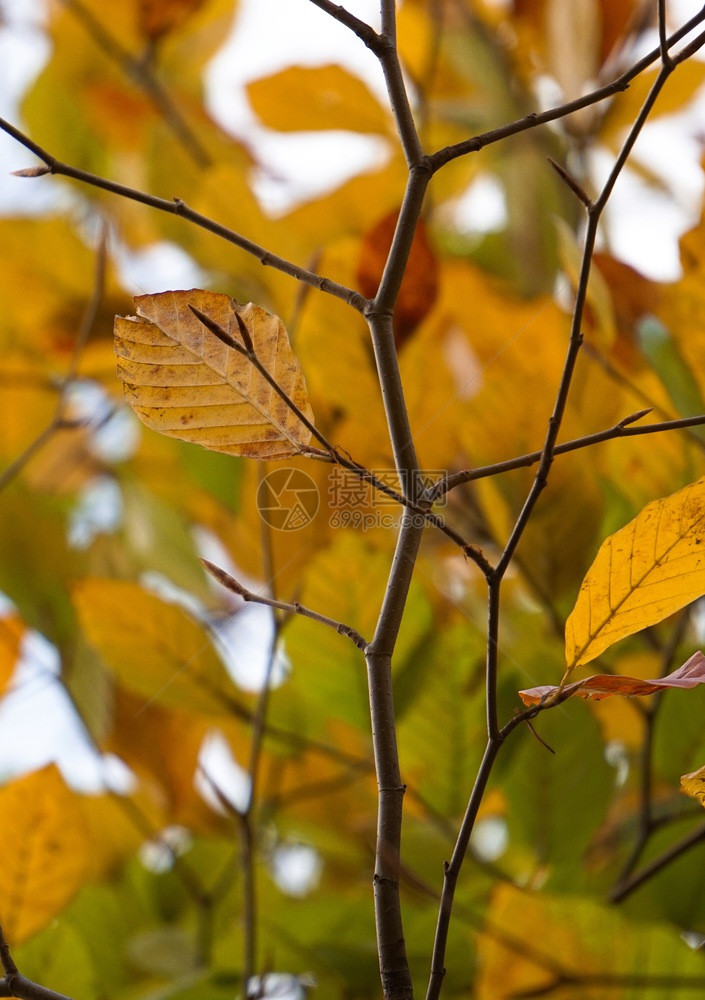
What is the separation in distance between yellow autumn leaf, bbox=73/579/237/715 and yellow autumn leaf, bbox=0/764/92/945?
73 mm

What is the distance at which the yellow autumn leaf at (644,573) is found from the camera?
0.22m

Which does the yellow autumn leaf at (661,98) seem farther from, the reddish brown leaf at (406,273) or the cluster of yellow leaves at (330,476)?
the reddish brown leaf at (406,273)

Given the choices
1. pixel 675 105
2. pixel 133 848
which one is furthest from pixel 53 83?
pixel 133 848

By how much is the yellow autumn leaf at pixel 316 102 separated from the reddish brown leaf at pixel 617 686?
0.48 meters

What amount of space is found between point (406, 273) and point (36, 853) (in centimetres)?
28

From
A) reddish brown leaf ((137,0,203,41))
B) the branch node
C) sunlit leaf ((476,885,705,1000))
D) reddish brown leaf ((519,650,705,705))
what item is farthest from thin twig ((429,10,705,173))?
reddish brown leaf ((137,0,203,41))

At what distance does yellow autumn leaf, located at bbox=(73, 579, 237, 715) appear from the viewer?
16.3 inches

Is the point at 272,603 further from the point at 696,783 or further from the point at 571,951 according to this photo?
the point at 571,951

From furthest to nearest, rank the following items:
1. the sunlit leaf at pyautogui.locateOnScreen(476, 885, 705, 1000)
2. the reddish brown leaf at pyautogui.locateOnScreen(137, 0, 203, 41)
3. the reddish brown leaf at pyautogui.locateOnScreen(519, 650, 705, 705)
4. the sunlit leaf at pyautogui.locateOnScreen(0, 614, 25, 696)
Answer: the reddish brown leaf at pyautogui.locateOnScreen(137, 0, 203, 41) < the sunlit leaf at pyautogui.locateOnScreen(0, 614, 25, 696) < the sunlit leaf at pyautogui.locateOnScreen(476, 885, 705, 1000) < the reddish brown leaf at pyautogui.locateOnScreen(519, 650, 705, 705)

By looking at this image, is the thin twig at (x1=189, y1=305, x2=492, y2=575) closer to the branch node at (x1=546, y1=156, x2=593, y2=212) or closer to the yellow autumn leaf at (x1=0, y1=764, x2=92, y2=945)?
the branch node at (x1=546, y1=156, x2=593, y2=212)

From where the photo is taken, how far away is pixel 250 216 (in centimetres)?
50

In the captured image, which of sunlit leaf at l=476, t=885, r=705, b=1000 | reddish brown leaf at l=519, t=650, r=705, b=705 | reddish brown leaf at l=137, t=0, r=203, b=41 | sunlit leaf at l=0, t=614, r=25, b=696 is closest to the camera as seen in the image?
reddish brown leaf at l=519, t=650, r=705, b=705

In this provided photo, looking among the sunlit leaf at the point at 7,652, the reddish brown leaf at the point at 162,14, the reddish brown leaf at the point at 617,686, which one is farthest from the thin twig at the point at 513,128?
the reddish brown leaf at the point at 162,14

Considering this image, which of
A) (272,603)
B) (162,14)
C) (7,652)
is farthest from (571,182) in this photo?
(162,14)
